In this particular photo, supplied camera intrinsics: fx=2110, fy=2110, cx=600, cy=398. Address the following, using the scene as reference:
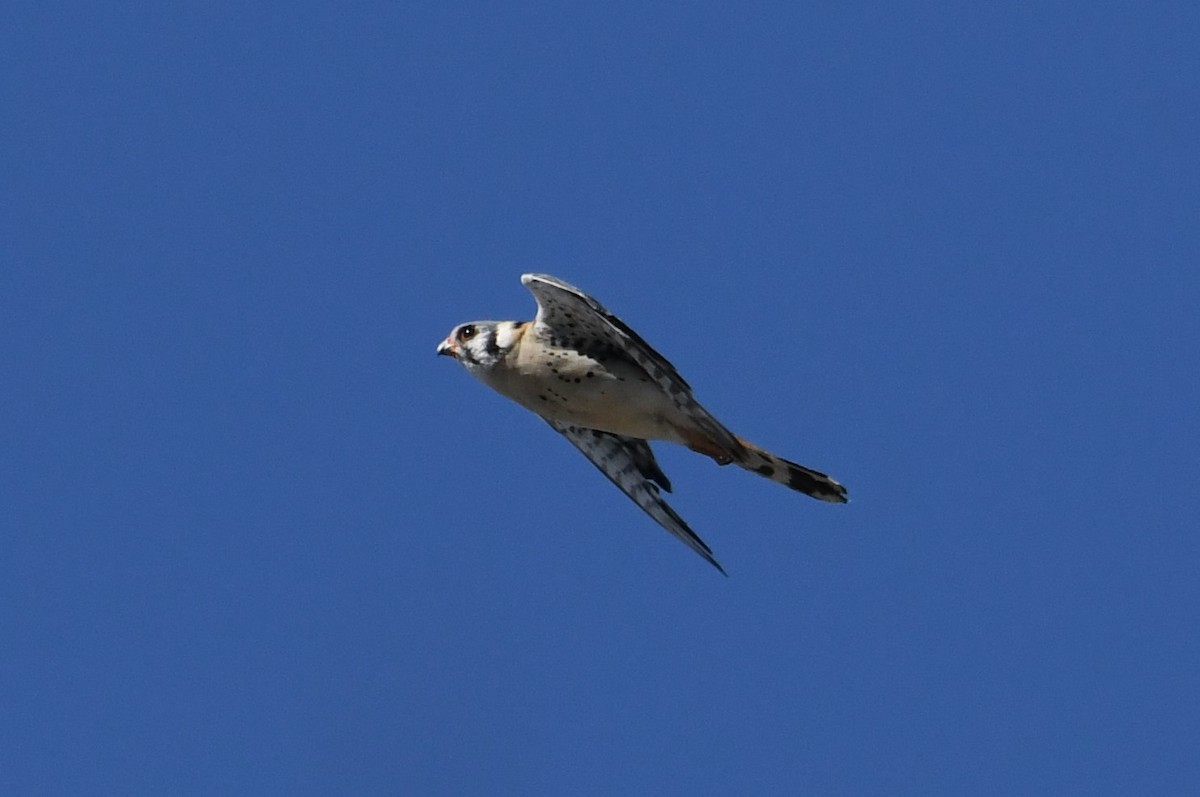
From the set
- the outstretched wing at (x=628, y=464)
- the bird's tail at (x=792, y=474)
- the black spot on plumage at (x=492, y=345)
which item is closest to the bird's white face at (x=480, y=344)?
the black spot on plumage at (x=492, y=345)

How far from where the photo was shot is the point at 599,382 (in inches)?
566

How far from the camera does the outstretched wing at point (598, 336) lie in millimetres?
13742

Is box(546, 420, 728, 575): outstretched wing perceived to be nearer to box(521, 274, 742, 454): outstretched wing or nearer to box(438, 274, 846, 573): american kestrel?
box(438, 274, 846, 573): american kestrel

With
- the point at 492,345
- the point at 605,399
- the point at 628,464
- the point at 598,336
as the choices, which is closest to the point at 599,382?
the point at 605,399

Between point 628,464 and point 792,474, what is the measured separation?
5.21ft

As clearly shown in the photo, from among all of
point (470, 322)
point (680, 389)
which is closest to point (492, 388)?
point (470, 322)

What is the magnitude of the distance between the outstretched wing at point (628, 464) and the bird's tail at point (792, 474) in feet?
3.14

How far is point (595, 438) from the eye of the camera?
51.5 ft

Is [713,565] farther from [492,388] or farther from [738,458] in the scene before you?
[492,388]

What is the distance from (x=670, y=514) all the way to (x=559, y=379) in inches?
57.4

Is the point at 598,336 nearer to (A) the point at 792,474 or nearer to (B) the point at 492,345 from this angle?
(B) the point at 492,345

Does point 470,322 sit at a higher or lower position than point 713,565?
higher

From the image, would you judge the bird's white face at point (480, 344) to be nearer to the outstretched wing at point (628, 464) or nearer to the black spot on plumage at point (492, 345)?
the black spot on plumage at point (492, 345)

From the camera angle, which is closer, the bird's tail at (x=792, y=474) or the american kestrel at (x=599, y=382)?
the american kestrel at (x=599, y=382)
